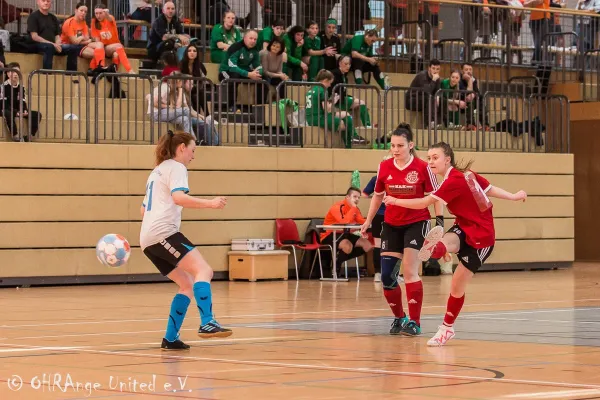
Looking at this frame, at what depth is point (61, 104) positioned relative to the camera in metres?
19.4

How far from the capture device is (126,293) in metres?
17.4

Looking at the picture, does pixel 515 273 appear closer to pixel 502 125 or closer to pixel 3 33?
pixel 502 125

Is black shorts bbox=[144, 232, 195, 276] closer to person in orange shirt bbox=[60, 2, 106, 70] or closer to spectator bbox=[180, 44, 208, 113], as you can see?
spectator bbox=[180, 44, 208, 113]

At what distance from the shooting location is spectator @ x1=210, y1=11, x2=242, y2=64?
22828 mm

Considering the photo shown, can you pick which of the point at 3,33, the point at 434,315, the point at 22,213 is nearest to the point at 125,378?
the point at 434,315

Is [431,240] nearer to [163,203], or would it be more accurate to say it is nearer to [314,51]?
[163,203]

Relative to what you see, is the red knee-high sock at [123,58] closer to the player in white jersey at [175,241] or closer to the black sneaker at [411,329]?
the black sneaker at [411,329]

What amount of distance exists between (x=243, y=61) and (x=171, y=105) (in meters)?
2.62

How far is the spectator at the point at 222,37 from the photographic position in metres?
22.8

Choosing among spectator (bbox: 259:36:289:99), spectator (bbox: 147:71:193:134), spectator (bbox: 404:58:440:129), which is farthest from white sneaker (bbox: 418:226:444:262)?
spectator (bbox: 404:58:440:129)

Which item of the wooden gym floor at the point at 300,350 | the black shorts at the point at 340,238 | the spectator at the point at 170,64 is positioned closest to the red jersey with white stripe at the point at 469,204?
the wooden gym floor at the point at 300,350

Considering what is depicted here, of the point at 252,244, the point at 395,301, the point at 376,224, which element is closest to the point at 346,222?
the point at 252,244

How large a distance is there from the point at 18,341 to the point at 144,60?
12.5 m

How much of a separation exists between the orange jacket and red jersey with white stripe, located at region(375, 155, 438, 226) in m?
9.10
